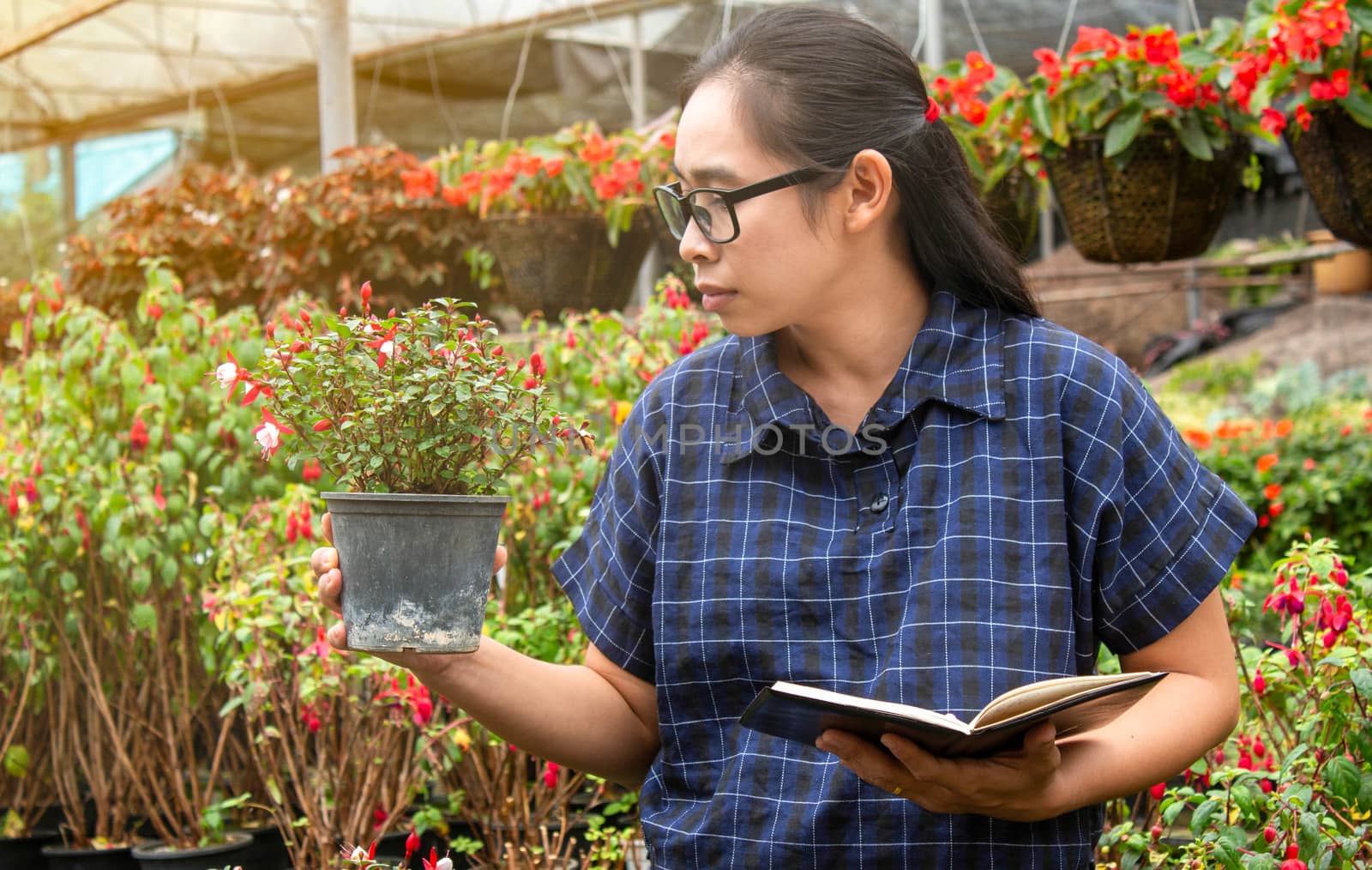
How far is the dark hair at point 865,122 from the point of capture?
1401 mm

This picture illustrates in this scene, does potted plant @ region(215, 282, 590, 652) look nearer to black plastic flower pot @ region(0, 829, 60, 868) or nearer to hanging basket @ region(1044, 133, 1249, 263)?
hanging basket @ region(1044, 133, 1249, 263)

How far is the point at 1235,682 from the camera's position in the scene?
1416 millimetres

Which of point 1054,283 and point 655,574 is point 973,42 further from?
point 655,574

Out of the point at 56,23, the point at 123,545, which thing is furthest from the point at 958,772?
the point at 56,23

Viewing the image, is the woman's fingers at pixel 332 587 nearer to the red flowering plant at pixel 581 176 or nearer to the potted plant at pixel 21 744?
the potted plant at pixel 21 744

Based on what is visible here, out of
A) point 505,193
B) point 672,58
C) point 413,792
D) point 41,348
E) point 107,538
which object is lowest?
point 413,792

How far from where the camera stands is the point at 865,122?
143 centimetres

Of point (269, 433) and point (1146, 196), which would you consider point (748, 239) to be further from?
point (1146, 196)

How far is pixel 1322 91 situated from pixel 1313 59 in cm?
6

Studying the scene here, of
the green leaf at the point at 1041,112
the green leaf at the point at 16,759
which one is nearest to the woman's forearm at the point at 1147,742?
the green leaf at the point at 1041,112

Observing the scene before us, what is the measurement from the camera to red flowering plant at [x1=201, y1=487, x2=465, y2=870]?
2.25m

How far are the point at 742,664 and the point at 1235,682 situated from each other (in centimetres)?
49

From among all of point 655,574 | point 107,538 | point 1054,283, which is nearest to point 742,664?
point 655,574

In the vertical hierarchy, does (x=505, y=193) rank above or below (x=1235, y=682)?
above
